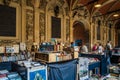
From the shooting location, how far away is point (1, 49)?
21.5 ft

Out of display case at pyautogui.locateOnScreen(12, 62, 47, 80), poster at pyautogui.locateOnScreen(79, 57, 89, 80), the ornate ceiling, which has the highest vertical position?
the ornate ceiling

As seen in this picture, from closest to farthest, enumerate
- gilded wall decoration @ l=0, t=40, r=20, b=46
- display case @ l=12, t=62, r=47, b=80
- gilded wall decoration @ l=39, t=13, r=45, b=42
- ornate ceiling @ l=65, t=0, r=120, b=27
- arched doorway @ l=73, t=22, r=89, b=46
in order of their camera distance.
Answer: display case @ l=12, t=62, r=47, b=80 < gilded wall decoration @ l=0, t=40, r=20, b=46 < gilded wall decoration @ l=39, t=13, r=45, b=42 < ornate ceiling @ l=65, t=0, r=120, b=27 < arched doorway @ l=73, t=22, r=89, b=46

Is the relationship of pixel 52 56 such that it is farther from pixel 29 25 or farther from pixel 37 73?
pixel 29 25

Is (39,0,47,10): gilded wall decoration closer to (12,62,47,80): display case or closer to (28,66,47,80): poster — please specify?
(12,62,47,80): display case

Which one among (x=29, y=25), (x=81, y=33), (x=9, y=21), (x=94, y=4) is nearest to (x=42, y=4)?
(x=29, y=25)

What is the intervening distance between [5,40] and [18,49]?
0.83 meters

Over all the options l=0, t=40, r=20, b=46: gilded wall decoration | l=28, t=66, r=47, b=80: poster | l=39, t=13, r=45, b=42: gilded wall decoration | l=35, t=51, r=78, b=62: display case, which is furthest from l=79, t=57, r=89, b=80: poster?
l=39, t=13, r=45, b=42: gilded wall decoration

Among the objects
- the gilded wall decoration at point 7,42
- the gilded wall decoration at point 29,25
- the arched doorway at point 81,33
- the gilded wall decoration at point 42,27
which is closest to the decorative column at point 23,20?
the gilded wall decoration at point 29,25

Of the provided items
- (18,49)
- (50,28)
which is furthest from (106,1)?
(18,49)

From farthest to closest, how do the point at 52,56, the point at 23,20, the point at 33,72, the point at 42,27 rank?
1. the point at 42,27
2. the point at 23,20
3. the point at 52,56
4. the point at 33,72

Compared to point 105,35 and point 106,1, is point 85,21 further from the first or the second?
point 105,35

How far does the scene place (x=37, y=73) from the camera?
10.1 ft

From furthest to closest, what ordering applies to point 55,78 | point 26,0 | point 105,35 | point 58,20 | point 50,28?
1. point 105,35
2. point 58,20
3. point 50,28
4. point 26,0
5. point 55,78

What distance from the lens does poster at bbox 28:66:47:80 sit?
9.59 ft
